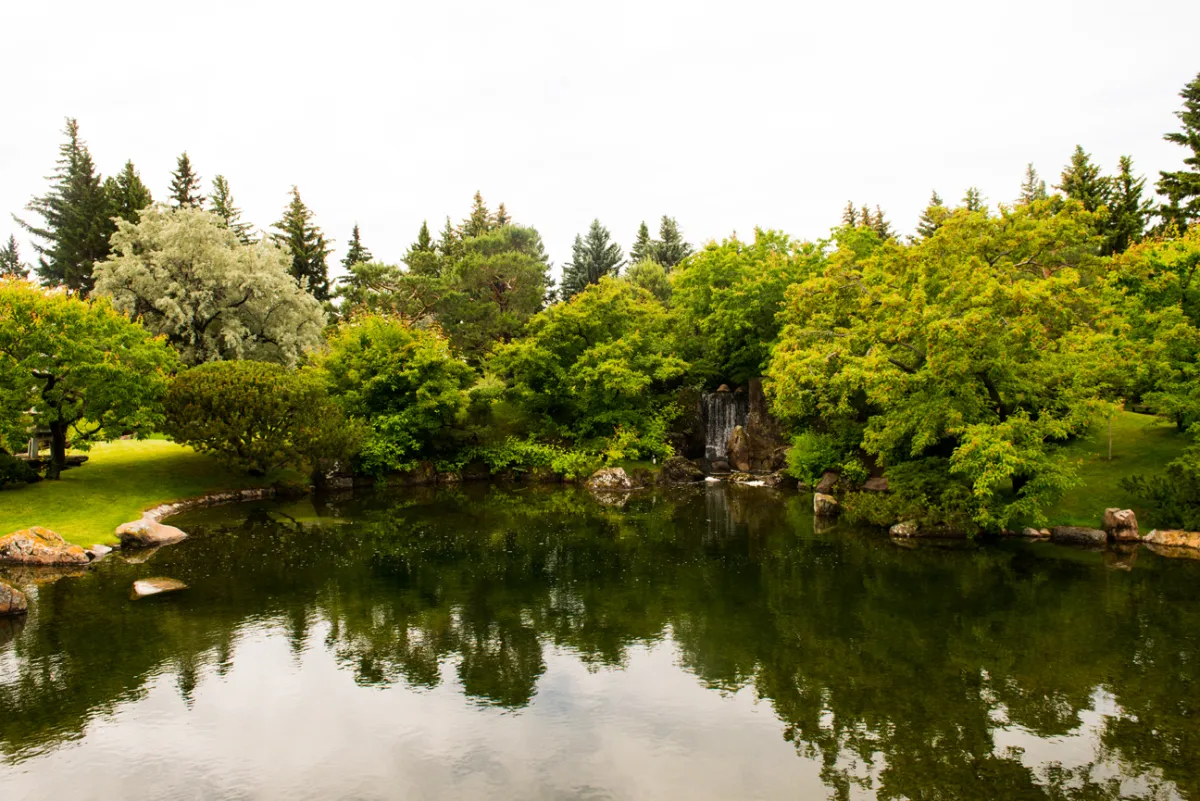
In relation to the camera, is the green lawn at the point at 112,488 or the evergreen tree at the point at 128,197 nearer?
the green lawn at the point at 112,488

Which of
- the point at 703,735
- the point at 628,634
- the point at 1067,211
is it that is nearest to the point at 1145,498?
the point at 1067,211

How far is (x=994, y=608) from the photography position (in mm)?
19281

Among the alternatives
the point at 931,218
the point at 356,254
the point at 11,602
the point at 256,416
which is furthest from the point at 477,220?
the point at 11,602

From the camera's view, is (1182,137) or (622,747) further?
(1182,137)

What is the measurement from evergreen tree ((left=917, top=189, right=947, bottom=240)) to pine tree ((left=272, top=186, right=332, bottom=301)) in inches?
2389

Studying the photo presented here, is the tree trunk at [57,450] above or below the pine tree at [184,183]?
below

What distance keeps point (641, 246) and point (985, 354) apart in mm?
70828

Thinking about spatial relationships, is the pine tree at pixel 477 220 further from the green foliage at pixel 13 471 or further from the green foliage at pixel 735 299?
the green foliage at pixel 13 471

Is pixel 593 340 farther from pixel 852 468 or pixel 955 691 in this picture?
pixel 955 691

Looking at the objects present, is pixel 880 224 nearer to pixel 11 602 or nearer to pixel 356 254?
pixel 356 254

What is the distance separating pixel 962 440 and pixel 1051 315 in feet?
20.0

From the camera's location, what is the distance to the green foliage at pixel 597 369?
159ft

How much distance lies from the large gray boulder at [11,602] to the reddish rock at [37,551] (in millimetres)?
5382

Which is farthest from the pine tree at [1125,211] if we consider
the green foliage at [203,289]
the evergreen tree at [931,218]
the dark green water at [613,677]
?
the green foliage at [203,289]
